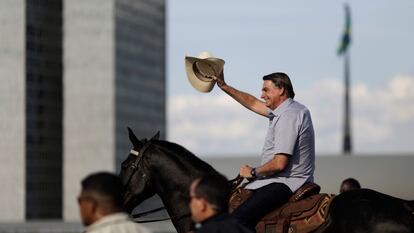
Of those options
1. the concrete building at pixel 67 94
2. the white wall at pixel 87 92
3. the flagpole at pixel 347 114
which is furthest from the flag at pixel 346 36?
the white wall at pixel 87 92

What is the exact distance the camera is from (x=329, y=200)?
11.8m

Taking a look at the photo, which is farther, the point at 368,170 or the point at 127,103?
the point at 127,103

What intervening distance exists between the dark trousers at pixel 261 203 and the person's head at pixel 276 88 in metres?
0.71

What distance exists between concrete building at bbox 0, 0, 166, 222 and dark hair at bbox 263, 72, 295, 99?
529 ft

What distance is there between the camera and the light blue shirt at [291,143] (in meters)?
11.8

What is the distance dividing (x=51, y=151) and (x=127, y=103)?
1138cm

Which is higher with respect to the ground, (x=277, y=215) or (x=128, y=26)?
(x=128, y=26)

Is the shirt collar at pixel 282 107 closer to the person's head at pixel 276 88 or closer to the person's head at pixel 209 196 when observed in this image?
the person's head at pixel 276 88

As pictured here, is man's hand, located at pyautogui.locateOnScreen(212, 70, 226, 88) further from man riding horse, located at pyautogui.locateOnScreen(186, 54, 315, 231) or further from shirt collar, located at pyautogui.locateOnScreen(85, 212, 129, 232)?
shirt collar, located at pyautogui.locateOnScreen(85, 212, 129, 232)

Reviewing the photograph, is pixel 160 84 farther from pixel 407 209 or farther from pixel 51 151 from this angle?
pixel 407 209

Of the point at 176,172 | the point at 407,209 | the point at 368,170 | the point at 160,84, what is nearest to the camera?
the point at 407,209

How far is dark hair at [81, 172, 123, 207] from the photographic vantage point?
8031 millimetres

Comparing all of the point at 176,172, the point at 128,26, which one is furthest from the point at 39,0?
the point at 176,172
